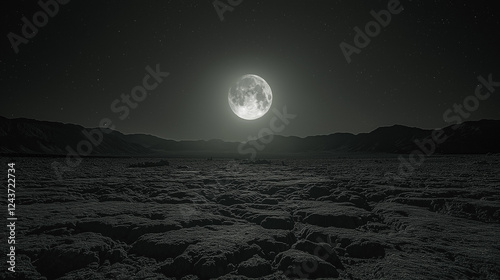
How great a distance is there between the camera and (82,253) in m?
4.12

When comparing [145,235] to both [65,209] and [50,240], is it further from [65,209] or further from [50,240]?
[65,209]

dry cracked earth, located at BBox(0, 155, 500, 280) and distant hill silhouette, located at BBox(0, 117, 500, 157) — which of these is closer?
dry cracked earth, located at BBox(0, 155, 500, 280)

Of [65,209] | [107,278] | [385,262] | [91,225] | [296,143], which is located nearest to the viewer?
[107,278]

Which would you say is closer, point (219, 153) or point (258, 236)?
point (258, 236)

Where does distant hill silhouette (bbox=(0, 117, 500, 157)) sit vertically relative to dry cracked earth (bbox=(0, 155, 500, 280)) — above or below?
above

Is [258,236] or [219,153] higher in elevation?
[258,236]

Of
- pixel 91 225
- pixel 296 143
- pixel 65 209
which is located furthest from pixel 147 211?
pixel 296 143

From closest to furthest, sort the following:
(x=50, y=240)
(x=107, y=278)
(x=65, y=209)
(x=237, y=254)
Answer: (x=107, y=278) < (x=237, y=254) < (x=50, y=240) < (x=65, y=209)

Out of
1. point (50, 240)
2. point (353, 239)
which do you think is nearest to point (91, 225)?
point (50, 240)

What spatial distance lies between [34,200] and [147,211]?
12.7 feet

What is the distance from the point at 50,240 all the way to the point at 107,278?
1890 millimetres

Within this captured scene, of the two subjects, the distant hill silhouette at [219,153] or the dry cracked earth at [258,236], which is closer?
the dry cracked earth at [258,236]

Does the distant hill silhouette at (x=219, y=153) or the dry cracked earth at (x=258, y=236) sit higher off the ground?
the distant hill silhouette at (x=219, y=153)

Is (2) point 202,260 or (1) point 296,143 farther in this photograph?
(1) point 296,143
